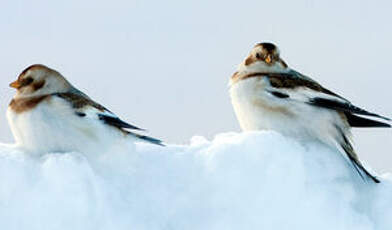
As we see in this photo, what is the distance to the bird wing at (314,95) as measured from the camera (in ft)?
35.2

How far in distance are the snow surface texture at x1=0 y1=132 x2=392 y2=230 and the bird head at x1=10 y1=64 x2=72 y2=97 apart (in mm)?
652

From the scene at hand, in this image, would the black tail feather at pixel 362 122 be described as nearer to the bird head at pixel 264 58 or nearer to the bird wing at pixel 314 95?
the bird wing at pixel 314 95

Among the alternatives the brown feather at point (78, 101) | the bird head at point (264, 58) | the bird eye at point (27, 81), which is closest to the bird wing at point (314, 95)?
the bird head at point (264, 58)

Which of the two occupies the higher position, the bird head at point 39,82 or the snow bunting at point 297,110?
the bird head at point 39,82

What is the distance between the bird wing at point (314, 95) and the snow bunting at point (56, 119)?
1528mm

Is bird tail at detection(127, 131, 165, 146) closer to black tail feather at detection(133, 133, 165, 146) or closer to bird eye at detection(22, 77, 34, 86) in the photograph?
black tail feather at detection(133, 133, 165, 146)

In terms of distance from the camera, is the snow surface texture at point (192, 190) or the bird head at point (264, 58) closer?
the snow surface texture at point (192, 190)

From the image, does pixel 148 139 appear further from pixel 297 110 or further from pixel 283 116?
pixel 297 110

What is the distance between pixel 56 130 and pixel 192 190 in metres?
1.36

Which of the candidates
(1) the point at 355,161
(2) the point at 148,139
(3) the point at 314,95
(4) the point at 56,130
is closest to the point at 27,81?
(4) the point at 56,130

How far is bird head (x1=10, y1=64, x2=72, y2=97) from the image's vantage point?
33.9ft

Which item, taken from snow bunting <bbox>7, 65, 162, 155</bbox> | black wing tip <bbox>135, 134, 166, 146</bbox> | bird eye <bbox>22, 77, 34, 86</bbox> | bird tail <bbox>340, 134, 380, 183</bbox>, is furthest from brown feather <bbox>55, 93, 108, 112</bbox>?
bird tail <bbox>340, 134, 380, 183</bbox>

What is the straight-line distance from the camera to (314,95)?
10.9 meters

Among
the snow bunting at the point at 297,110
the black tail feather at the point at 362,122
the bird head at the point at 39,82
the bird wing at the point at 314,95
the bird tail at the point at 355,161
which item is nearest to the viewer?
the bird tail at the point at 355,161
